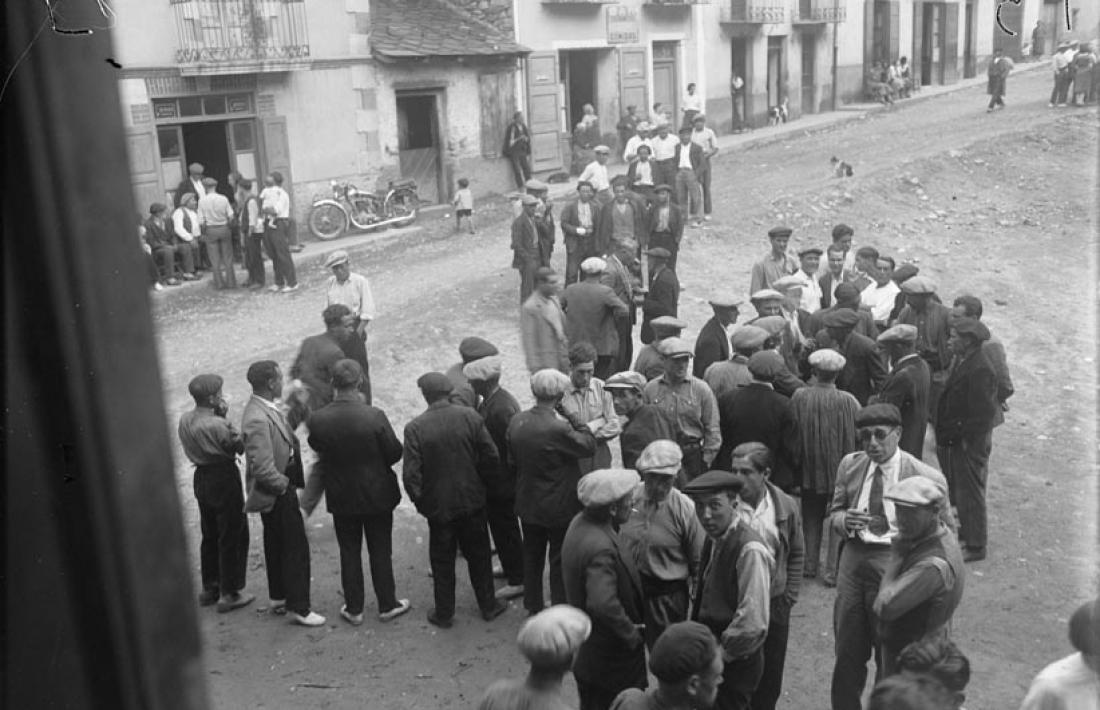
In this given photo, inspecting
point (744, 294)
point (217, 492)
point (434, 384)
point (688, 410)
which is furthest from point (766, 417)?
point (744, 294)

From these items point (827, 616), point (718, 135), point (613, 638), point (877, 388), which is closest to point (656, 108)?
point (718, 135)

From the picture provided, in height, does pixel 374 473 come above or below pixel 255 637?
above

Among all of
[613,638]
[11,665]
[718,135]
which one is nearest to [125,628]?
[11,665]

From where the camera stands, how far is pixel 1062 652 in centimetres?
575

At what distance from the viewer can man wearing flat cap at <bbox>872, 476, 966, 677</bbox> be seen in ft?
13.8

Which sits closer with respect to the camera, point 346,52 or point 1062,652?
point 1062,652

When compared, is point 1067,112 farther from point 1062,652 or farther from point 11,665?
point 11,665

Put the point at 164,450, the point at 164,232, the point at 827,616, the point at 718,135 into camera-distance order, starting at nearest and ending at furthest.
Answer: the point at 164,450
the point at 827,616
the point at 164,232
the point at 718,135

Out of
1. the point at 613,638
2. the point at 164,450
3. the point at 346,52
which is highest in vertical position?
the point at 346,52

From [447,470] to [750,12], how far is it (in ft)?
70.0

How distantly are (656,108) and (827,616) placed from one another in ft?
56.7

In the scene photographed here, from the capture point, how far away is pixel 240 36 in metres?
15.3

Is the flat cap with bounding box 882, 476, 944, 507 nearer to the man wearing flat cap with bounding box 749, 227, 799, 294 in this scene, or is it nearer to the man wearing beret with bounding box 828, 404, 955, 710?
the man wearing beret with bounding box 828, 404, 955, 710

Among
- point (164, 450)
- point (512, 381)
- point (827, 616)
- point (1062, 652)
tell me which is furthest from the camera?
point (512, 381)
